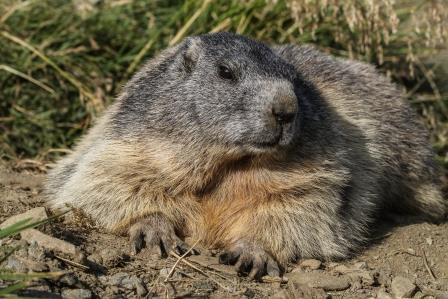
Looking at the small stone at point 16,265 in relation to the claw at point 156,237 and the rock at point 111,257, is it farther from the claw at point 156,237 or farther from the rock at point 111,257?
the claw at point 156,237

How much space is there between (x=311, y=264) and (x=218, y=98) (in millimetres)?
1371

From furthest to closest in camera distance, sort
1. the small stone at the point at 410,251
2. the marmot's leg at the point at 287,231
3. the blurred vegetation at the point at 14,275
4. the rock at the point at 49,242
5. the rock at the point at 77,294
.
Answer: the small stone at the point at 410,251, the marmot's leg at the point at 287,231, the rock at the point at 49,242, the rock at the point at 77,294, the blurred vegetation at the point at 14,275

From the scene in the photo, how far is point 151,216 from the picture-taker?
515 cm

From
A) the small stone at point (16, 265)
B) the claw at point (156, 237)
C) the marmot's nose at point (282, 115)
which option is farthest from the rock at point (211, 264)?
the small stone at point (16, 265)

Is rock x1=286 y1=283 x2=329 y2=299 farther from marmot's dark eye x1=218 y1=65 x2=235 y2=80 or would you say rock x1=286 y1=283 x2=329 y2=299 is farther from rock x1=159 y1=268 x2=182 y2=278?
marmot's dark eye x1=218 y1=65 x2=235 y2=80

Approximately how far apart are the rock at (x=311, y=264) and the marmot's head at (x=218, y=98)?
98 cm

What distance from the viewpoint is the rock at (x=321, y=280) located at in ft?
15.7

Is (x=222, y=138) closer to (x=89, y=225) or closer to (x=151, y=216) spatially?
(x=151, y=216)

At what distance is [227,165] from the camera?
16.5 ft

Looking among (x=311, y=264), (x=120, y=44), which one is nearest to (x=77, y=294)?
(x=311, y=264)

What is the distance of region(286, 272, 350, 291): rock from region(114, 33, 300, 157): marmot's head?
914 millimetres

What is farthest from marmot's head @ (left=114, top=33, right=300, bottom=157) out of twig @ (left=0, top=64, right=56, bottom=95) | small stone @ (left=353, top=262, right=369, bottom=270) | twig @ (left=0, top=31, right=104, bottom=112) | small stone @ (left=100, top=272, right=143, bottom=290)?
twig @ (left=0, top=64, right=56, bottom=95)

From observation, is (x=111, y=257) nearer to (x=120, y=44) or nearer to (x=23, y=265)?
(x=23, y=265)

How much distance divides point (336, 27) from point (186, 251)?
417 cm
